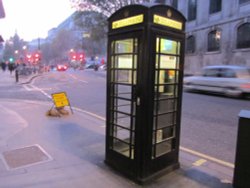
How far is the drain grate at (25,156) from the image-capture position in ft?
14.0

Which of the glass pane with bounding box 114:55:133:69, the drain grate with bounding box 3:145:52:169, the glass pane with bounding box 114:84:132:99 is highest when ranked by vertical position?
the glass pane with bounding box 114:55:133:69

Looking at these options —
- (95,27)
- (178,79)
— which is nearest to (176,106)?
(178,79)

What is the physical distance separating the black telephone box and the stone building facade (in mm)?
23279

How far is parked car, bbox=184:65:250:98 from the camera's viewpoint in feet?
41.9

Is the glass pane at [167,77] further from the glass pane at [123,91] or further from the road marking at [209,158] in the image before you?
the road marking at [209,158]

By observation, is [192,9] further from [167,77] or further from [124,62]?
[124,62]

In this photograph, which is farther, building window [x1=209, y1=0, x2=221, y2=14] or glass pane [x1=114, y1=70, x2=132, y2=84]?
building window [x1=209, y1=0, x2=221, y2=14]

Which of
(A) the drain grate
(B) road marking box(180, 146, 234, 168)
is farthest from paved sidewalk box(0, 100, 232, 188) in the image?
(B) road marking box(180, 146, 234, 168)

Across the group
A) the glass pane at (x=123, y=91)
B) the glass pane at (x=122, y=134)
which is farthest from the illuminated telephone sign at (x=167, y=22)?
the glass pane at (x=122, y=134)

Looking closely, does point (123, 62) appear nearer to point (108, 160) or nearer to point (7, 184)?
point (108, 160)

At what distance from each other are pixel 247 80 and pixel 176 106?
34.1ft

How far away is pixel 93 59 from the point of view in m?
96.2

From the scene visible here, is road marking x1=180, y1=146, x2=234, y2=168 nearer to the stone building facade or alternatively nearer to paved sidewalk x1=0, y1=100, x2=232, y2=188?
paved sidewalk x1=0, y1=100, x2=232, y2=188

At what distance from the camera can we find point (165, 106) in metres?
3.79
